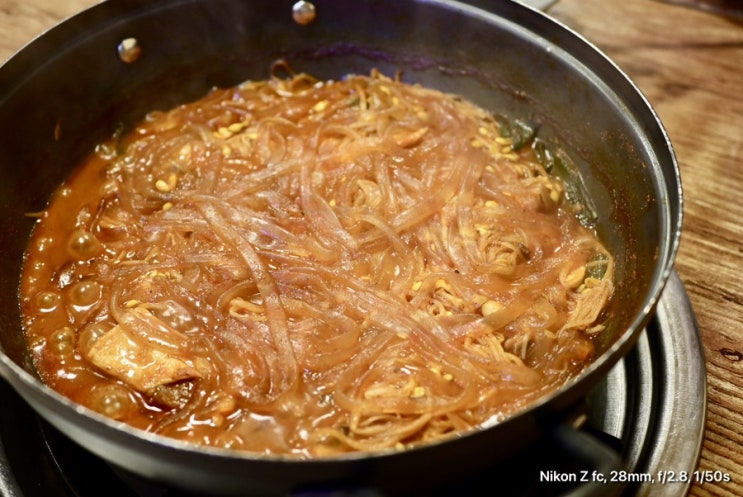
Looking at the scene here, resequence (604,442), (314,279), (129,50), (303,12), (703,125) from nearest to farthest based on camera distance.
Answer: (604,442) < (314,279) < (129,50) < (303,12) < (703,125)

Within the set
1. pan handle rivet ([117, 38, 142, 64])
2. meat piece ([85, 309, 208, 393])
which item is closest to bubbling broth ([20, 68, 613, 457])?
meat piece ([85, 309, 208, 393])

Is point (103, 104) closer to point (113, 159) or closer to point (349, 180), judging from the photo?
point (113, 159)

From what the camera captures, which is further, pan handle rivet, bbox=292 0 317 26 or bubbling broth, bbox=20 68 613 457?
pan handle rivet, bbox=292 0 317 26

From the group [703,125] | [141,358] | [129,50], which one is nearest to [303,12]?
[129,50]

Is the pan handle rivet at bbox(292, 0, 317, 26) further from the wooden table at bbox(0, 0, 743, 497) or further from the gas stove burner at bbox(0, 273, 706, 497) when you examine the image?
the gas stove burner at bbox(0, 273, 706, 497)

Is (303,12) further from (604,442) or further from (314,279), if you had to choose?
(604,442)

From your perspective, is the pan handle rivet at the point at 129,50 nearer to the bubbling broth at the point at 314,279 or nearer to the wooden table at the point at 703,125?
the bubbling broth at the point at 314,279
